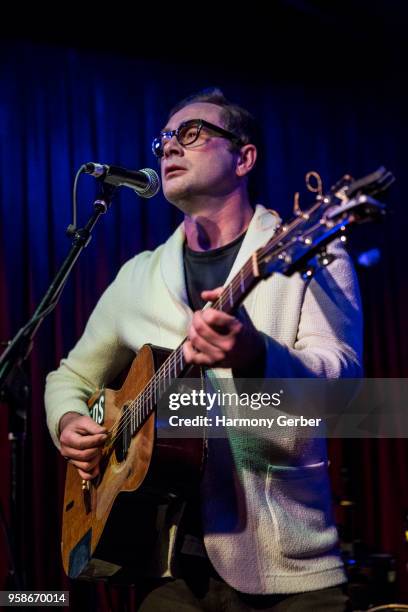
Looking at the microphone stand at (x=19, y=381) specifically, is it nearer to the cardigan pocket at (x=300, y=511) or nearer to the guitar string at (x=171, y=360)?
the guitar string at (x=171, y=360)

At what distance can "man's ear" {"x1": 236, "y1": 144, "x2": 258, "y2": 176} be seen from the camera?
257 centimetres

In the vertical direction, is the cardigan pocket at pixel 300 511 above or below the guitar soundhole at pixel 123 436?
below

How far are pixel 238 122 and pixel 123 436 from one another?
1257mm

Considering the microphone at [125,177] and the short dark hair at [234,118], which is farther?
the short dark hair at [234,118]

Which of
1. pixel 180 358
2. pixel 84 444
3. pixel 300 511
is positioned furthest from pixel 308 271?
pixel 84 444

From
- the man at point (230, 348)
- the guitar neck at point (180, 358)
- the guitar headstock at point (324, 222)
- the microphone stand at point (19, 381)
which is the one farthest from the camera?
the microphone stand at point (19, 381)

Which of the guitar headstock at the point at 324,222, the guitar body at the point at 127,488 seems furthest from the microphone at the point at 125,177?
the guitar headstock at the point at 324,222

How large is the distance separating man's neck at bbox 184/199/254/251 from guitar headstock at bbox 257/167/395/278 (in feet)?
2.92

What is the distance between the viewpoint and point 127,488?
6.56ft

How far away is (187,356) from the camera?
156cm

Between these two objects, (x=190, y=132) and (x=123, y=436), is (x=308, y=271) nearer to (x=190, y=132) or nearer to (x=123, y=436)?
(x=123, y=436)

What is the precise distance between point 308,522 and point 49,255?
2.80 meters

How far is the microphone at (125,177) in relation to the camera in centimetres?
220

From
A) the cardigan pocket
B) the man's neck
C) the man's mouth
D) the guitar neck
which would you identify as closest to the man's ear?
the man's neck
